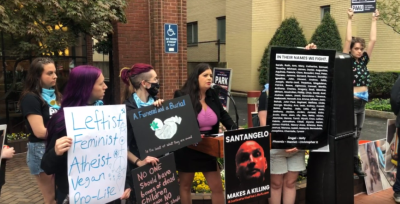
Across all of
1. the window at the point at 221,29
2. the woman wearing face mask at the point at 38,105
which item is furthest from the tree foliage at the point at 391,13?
the woman wearing face mask at the point at 38,105

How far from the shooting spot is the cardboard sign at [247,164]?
3406 mm

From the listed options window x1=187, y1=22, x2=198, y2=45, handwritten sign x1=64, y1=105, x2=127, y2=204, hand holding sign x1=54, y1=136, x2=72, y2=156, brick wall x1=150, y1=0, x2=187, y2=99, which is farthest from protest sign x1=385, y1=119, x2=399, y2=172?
window x1=187, y1=22, x2=198, y2=45

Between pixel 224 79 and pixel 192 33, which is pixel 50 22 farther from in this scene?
pixel 192 33

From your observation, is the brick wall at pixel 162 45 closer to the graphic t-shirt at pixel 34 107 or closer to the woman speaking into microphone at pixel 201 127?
the woman speaking into microphone at pixel 201 127

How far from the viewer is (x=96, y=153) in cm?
257

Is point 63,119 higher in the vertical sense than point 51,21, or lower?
lower

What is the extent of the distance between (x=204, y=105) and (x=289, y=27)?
14.0 meters

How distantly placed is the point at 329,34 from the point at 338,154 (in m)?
12.4

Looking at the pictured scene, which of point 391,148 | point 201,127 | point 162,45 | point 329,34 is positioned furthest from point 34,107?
point 329,34

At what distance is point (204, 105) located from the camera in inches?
147

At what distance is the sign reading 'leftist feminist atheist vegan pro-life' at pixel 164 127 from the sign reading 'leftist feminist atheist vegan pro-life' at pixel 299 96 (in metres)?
0.87

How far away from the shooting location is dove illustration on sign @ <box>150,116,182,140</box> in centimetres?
306

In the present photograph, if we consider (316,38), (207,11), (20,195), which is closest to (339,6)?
(316,38)

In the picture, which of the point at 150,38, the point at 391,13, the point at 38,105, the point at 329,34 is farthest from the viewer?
the point at 329,34
